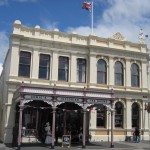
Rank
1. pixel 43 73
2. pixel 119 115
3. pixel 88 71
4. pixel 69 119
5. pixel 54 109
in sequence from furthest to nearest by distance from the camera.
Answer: pixel 119 115 → pixel 88 71 → pixel 69 119 → pixel 43 73 → pixel 54 109

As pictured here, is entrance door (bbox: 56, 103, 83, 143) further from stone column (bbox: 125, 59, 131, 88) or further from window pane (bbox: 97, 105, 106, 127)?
stone column (bbox: 125, 59, 131, 88)

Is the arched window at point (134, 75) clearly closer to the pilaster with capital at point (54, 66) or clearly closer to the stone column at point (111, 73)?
the stone column at point (111, 73)

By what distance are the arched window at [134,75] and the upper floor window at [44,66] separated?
9.16 meters

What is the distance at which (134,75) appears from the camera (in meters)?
31.4

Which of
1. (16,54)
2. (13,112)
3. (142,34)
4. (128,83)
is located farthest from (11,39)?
(142,34)

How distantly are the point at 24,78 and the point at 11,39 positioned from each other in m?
3.65

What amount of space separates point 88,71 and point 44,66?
14.4 ft

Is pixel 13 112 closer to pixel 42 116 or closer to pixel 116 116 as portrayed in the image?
pixel 42 116

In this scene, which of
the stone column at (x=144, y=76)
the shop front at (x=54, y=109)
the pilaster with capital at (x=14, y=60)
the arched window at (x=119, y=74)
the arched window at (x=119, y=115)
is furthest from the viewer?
the stone column at (x=144, y=76)

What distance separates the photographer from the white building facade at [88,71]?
86.8 ft

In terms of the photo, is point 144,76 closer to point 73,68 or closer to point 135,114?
point 135,114

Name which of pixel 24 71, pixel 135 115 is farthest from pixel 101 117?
pixel 24 71

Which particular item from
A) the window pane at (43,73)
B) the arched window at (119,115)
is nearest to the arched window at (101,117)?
the arched window at (119,115)

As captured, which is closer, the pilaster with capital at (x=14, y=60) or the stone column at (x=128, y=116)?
the pilaster with capital at (x=14, y=60)
